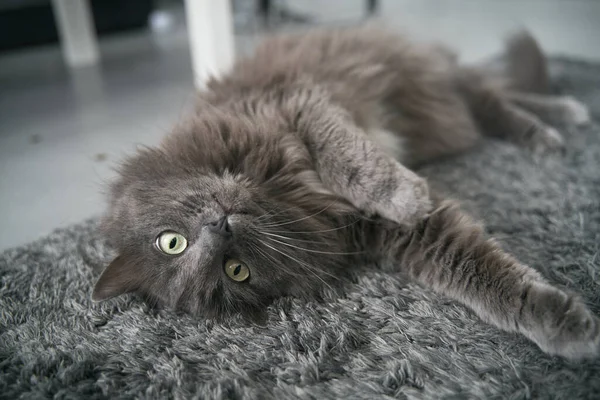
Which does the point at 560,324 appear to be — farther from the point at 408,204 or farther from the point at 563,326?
the point at 408,204

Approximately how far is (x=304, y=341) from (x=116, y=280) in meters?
0.50

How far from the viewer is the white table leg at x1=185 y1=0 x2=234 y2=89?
2.17 metres

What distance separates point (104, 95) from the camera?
2994mm

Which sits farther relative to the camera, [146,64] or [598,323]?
[146,64]

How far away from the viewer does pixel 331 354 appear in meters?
1.00

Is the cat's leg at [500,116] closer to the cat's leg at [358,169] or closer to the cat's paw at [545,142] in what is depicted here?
the cat's paw at [545,142]

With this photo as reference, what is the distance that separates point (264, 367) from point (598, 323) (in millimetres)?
689

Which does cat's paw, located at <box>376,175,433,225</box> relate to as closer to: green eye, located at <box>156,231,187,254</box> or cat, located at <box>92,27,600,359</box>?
cat, located at <box>92,27,600,359</box>

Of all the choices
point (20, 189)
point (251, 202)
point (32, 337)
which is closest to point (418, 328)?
point (251, 202)

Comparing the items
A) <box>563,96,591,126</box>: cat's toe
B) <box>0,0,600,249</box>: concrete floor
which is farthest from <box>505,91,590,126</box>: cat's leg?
<box>0,0,600,249</box>: concrete floor

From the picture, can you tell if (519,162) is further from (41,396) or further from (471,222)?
(41,396)

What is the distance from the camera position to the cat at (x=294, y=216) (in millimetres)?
1062

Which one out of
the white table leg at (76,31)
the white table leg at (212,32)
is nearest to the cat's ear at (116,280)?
the white table leg at (212,32)

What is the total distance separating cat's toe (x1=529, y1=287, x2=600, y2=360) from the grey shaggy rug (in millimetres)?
27
